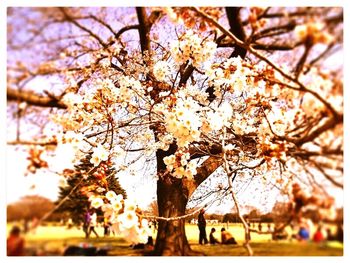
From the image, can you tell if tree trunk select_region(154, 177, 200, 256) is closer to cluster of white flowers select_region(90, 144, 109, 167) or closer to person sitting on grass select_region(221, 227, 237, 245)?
person sitting on grass select_region(221, 227, 237, 245)

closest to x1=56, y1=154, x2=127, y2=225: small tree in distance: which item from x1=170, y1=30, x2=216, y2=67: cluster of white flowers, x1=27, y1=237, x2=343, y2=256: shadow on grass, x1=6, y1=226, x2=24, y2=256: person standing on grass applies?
x1=27, y1=237, x2=343, y2=256: shadow on grass

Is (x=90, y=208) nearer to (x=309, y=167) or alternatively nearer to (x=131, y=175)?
(x=131, y=175)

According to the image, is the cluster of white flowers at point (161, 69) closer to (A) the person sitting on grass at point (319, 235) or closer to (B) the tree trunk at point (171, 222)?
(B) the tree trunk at point (171, 222)

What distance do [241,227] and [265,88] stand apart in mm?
719

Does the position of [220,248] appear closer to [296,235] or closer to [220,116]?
[296,235]

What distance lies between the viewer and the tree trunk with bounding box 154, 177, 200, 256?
250 centimetres

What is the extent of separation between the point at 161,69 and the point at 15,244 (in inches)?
44.9

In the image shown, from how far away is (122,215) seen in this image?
243 cm

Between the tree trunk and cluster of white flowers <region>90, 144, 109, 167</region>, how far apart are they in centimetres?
31

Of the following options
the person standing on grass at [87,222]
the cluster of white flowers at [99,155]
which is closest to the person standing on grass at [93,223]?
the person standing on grass at [87,222]

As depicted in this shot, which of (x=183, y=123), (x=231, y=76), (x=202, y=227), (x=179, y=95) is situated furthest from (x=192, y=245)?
(x=231, y=76)
